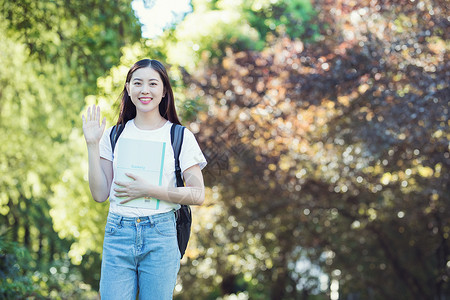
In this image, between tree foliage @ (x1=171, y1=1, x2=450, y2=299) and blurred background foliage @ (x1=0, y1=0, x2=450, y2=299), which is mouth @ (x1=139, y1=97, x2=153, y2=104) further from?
tree foliage @ (x1=171, y1=1, x2=450, y2=299)

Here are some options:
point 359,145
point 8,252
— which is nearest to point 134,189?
point 8,252

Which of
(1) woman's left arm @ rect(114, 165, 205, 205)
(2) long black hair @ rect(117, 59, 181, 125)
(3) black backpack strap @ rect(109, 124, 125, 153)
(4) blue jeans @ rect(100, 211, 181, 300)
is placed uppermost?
(2) long black hair @ rect(117, 59, 181, 125)

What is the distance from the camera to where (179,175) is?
2730 millimetres

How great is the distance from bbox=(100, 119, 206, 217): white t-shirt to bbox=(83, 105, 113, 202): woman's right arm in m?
0.04

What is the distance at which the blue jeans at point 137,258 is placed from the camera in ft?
8.41

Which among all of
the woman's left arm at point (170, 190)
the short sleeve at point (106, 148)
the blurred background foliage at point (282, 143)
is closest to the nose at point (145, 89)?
the short sleeve at point (106, 148)

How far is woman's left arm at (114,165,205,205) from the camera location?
2.58 metres

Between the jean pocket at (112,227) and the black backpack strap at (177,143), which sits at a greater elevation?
the black backpack strap at (177,143)

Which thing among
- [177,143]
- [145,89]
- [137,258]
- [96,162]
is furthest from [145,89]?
[137,258]

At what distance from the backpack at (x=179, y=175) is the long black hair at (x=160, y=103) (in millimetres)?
88

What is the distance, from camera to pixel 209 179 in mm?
8812

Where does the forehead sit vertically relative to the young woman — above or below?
above

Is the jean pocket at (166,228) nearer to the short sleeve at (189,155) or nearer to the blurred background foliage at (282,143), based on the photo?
the short sleeve at (189,155)

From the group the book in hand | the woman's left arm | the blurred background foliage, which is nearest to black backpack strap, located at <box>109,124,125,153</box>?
the book in hand
